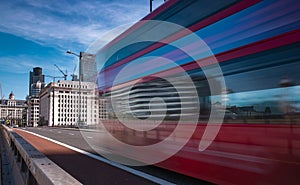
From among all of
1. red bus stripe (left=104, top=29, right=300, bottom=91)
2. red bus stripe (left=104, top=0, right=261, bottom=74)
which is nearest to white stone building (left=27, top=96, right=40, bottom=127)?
red bus stripe (left=104, top=0, right=261, bottom=74)

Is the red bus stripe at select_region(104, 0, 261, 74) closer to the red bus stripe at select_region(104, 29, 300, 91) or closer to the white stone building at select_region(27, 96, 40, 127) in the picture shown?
the red bus stripe at select_region(104, 29, 300, 91)

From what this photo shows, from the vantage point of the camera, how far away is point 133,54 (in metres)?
7.56

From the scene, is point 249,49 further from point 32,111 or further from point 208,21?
point 32,111

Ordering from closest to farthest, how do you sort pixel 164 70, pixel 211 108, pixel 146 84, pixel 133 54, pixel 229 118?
pixel 229 118 → pixel 211 108 → pixel 164 70 → pixel 146 84 → pixel 133 54

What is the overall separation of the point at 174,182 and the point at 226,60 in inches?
111

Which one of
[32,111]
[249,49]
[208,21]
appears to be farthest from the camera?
[32,111]

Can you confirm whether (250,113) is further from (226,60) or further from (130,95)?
(130,95)

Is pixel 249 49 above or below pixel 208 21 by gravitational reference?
below

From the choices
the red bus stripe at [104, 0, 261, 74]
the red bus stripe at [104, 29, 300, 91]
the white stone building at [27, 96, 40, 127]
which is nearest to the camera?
the red bus stripe at [104, 29, 300, 91]

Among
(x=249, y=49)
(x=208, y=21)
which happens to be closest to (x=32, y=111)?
(x=208, y=21)

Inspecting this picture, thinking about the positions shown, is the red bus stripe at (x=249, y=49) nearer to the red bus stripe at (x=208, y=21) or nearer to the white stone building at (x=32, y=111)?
the red bus stripe at (x=208, y=21)

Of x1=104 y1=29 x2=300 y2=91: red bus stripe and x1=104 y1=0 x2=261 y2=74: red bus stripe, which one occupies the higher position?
x1=104 y1=0 x2=261 y2=74: red bus stripe

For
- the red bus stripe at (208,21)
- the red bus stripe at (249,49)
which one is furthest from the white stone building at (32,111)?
the red bus stripe at (249,49)

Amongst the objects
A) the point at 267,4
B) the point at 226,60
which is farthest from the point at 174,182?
the point at 267,4
